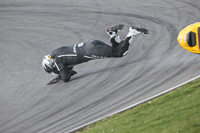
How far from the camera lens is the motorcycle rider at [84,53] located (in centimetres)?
1336

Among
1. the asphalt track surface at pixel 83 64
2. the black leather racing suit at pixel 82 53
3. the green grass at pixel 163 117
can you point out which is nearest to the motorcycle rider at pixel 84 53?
the black leather racing suit at pixel 82 53

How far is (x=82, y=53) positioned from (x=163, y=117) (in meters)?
6.16

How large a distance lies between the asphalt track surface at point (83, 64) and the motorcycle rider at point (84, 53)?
0.59 meters

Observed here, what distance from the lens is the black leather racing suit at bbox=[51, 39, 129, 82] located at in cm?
1357

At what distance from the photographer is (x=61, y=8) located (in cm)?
2338

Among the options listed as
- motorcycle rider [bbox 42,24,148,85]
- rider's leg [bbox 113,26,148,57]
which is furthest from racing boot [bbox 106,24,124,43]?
rider's leg [bbox 113,26,148,57]

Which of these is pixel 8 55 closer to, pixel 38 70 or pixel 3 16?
pixel 38 70

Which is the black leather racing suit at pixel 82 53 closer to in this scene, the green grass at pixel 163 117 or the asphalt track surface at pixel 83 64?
the asphalt track surface at pixel 83 64

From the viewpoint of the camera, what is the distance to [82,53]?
45.5 ft

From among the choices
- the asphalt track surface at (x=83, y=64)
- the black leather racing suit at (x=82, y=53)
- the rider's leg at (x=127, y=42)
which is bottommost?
the asphalt track surface at (x=83, y=64)

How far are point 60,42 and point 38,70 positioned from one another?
2.93 metres

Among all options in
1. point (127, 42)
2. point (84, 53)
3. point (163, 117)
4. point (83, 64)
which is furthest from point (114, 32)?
point (163, 117)

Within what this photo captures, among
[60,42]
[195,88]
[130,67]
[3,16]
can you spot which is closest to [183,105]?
[195,88]

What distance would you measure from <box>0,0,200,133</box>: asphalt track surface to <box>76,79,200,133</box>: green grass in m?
0.96
